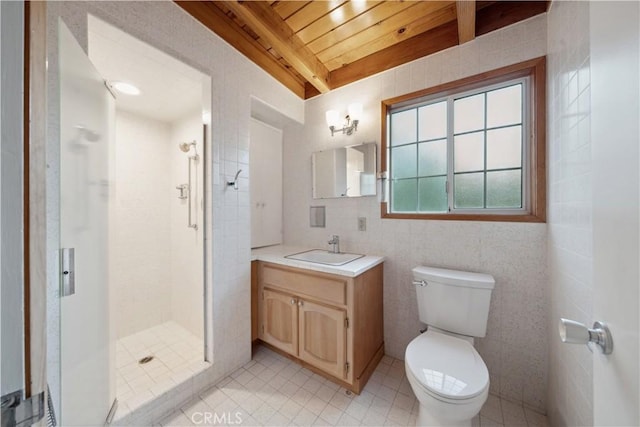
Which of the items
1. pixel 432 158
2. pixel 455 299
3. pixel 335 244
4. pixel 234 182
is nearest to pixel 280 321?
pixel 335 244

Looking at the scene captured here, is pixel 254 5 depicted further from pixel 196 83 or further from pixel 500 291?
pixel 500 291

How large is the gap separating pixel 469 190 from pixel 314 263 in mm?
1219

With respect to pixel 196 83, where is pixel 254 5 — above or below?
above

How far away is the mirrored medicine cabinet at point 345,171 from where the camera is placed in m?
1.96

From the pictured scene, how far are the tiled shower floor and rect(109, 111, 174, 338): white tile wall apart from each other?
0.66ft

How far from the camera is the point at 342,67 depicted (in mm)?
2100

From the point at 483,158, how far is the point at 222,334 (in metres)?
Answer: 2.21

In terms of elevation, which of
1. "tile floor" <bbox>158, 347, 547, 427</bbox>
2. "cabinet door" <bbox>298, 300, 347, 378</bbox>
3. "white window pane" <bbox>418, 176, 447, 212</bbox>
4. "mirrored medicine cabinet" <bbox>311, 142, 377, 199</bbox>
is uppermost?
"mirrored medicine cabinet" <bbox>311, 142, 377, 199</bbox>

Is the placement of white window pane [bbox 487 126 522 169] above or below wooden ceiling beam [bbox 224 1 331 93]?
below

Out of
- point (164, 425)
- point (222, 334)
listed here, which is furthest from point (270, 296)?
point (164, 425)

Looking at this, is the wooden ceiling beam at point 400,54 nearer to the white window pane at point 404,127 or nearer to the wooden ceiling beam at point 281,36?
the wooden ceiling beam at point 281,36

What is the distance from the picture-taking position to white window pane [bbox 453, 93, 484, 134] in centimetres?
163

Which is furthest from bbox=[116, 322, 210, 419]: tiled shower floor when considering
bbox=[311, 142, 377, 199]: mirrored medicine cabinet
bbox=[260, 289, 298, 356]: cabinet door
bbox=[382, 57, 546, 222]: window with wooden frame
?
bbox=[382, 57, 546, 222]: window with wooden frame

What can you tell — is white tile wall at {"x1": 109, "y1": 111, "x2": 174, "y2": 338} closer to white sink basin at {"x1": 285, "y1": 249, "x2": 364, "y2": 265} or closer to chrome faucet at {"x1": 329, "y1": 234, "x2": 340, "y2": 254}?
white sink basin at {"x1": 285, "y1": 249, "x2": 364, "y2": 265}
